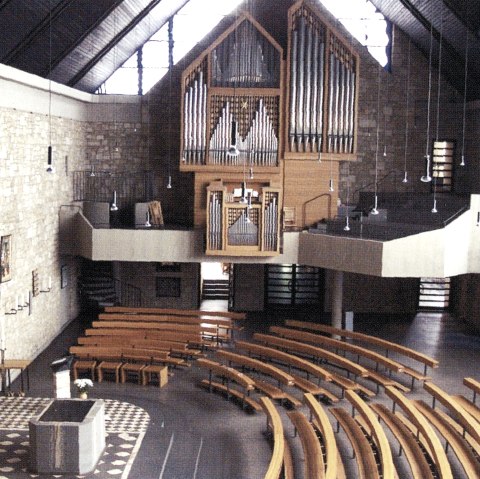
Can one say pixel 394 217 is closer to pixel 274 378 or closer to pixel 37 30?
pixel 274 378

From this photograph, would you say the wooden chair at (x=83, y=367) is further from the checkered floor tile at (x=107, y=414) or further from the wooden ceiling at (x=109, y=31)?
the wooden ceiling at (x=109, y=31)

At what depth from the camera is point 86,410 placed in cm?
1369

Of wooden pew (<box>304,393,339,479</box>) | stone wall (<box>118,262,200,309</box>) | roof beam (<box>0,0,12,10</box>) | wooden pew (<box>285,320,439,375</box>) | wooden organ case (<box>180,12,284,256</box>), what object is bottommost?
wooden pew (<box>304,393,339,479</box>)

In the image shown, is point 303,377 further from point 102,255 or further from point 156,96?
point 156,96

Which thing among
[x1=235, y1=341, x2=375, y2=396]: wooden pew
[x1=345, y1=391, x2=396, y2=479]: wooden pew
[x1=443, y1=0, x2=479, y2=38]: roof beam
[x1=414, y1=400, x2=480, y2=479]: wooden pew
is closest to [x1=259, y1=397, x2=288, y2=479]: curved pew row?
[x1=345, y1=391, x2=396, y2=479]: wooden pew

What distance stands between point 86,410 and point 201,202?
9.91 m

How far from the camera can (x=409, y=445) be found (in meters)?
12.9

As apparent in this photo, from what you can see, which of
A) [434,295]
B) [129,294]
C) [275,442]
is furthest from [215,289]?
[275,442]

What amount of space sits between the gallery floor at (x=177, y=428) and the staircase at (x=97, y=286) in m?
2.50

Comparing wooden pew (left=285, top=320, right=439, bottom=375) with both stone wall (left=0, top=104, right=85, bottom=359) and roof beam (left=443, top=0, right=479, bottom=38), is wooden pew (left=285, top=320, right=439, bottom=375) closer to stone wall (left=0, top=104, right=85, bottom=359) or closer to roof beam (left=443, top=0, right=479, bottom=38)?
stone wall (left=0, top=104, right=85, bottom=359)

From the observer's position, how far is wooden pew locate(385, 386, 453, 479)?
11691mm

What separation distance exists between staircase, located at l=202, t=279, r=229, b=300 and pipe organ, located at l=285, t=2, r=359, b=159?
753 cm

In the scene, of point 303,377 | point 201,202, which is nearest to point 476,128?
point 201,202

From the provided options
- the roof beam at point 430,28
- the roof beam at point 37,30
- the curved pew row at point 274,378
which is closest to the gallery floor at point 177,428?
the curved pew row at point 274,378
